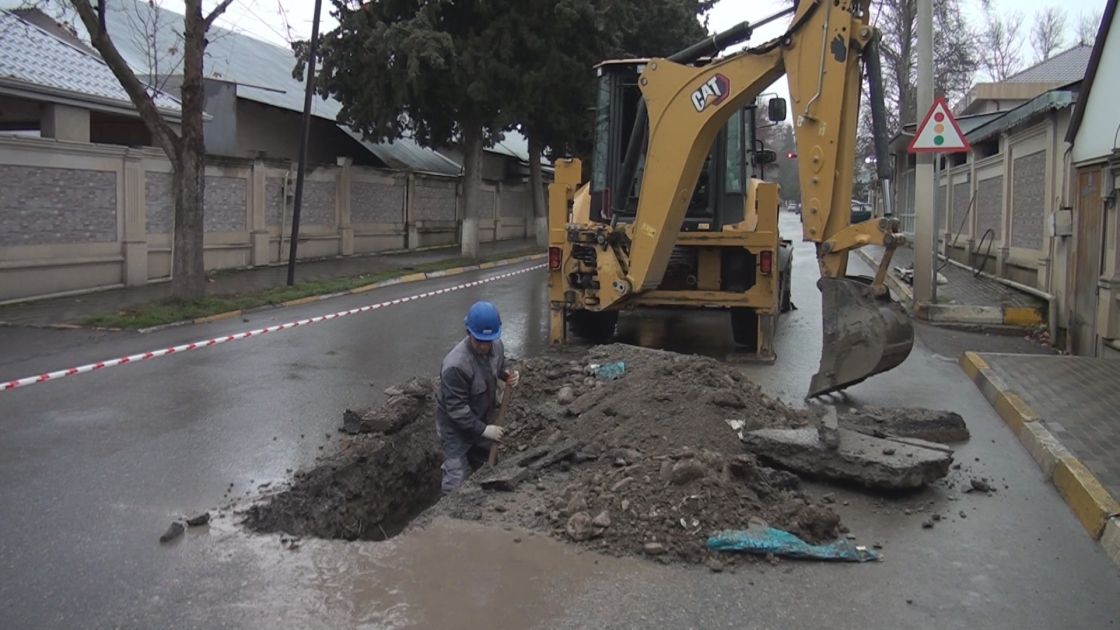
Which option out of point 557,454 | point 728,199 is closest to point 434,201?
point 728,199

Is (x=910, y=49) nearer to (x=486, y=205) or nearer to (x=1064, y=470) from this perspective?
(x=486, y=205)

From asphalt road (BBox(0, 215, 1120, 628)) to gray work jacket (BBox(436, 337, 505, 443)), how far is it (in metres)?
1.06

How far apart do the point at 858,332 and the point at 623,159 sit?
4502 millimetres

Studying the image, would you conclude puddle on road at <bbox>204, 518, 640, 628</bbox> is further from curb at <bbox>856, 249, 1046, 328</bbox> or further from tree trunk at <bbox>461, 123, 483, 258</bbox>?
tree trunk at <bbox>461, 123, 483, 258</bbox>

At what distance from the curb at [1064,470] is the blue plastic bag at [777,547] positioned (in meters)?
1.36

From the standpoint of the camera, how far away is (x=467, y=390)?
604 centimetres

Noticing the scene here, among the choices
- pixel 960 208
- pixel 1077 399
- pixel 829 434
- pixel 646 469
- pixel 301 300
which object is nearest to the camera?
pixel 646 469

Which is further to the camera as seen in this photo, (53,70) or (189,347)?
(53,70)

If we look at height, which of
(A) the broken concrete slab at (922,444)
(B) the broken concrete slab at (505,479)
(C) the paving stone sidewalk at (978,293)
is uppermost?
(C) the paving stone sidewalk at (978,293)

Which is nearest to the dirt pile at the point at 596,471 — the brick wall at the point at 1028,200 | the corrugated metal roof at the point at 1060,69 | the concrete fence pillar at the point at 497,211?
the brick wall at the point at 1028,200

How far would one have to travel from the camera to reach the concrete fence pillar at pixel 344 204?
2462cm

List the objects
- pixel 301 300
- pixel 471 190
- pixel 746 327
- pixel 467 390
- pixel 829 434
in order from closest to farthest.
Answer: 1. pixel 829 434
2. pixel 467 390
3. pixel 746 327
4. pixel 301 300
5. pixel 471 190

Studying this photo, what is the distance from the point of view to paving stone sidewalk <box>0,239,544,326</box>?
44.7 feet

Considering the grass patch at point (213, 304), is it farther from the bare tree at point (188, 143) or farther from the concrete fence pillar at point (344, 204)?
the concrete fence pillar at point (344, 204)
